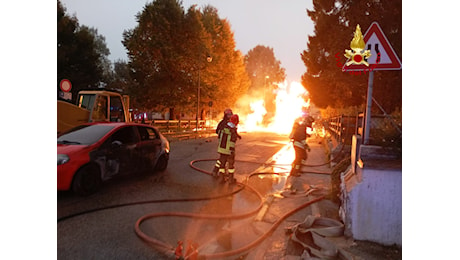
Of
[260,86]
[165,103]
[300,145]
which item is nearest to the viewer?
[300,145]

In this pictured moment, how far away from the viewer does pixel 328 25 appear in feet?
45.1

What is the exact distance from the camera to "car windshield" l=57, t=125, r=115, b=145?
557cm

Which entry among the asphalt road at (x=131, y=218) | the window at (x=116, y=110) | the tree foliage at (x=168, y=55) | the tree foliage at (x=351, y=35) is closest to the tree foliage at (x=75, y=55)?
the tree foliage at (x=168, y=55)

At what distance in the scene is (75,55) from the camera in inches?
899

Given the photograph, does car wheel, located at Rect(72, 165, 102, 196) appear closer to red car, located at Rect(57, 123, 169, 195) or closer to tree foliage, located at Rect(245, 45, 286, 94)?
red car, located at Rect(57, 123, 169, 195)

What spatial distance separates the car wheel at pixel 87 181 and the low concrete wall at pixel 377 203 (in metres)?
4.57

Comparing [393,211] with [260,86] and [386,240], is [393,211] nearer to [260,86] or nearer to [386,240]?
[386,240]

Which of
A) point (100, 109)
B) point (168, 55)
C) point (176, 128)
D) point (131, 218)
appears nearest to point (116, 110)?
point (100, 109)

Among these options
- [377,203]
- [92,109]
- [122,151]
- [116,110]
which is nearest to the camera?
[377,203]

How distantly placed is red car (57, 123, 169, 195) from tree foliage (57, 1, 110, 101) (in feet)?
60.9

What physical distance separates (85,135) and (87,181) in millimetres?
1056

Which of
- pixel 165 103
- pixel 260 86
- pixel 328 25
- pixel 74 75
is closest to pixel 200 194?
pixel 328 25

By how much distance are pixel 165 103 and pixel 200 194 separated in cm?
1999

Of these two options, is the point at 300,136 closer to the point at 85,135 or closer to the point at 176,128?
the point at 85,135
